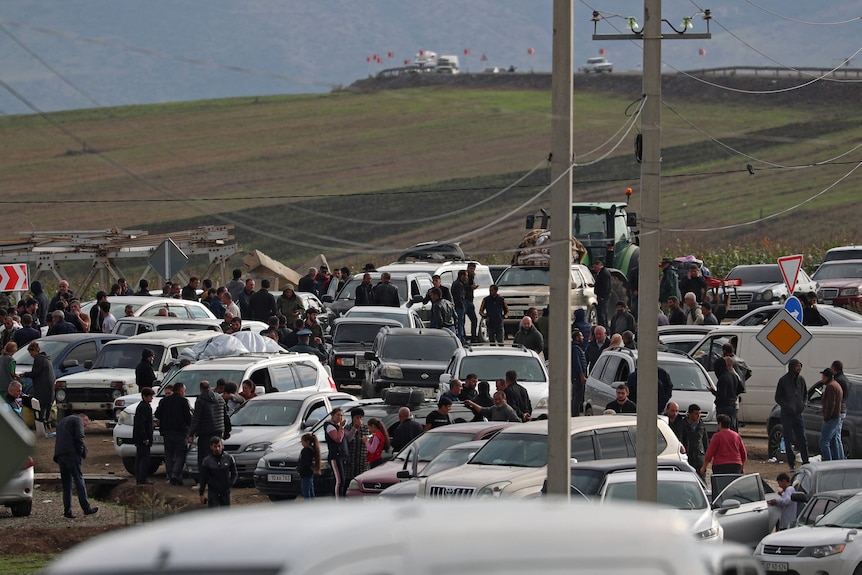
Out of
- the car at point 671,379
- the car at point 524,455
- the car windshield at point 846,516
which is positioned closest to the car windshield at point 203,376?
the car at point 671,379

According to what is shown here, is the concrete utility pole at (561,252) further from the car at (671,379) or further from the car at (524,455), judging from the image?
the car at (671,379)

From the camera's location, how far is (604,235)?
39.3 m

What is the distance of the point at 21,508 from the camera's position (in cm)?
2016

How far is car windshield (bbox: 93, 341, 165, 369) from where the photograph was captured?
26.3 m

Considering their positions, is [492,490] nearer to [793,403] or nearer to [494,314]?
[793,403]

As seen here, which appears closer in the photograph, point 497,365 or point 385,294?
point 497,365

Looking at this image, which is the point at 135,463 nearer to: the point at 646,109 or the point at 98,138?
the point at 646,109

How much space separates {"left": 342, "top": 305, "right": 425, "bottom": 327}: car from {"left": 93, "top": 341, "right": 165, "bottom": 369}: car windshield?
5.14m

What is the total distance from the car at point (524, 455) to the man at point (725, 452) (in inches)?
52.6

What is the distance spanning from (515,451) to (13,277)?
58.0 feet


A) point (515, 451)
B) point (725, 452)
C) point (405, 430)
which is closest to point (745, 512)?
point (725, 452)

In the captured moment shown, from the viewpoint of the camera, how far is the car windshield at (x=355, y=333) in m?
29.8

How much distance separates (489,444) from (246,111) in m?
107

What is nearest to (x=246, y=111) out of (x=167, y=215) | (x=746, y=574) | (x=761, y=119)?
(x=167, y=215)
